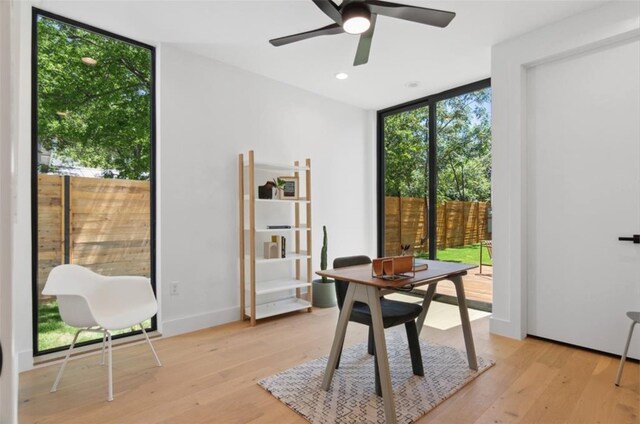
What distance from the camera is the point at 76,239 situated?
276cm

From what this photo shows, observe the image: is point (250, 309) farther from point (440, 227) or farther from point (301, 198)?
point (440, 227)

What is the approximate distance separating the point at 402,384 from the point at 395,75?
3.03 m

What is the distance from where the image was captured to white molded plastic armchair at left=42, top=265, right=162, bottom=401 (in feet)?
6.91

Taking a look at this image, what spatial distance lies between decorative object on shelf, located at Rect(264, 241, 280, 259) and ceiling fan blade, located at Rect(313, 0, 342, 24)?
2.21 meters

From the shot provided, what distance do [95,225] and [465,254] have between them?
381 cm

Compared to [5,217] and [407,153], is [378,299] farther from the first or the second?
[407,153]

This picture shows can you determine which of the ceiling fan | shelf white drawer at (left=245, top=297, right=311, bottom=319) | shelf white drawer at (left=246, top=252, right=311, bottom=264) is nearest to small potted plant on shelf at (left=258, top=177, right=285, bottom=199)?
shelf white drawer at (left=246, top=252, right=311, bottom=264)

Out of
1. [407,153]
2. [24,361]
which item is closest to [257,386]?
[24,361]

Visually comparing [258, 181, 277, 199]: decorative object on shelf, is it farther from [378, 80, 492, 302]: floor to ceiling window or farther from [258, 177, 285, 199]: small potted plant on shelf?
[378, 80, 492, 302]: floor to ceiling window

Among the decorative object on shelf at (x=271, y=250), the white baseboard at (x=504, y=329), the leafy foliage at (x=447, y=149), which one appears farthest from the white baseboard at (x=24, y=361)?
the leafy foliage at (x=447, y=149)

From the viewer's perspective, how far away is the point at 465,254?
4047 millimetres

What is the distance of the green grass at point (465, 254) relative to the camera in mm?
3904

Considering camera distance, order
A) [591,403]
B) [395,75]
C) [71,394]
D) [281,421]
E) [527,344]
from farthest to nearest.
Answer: [395,75], [527,344], [71,394], [591,403], [281,421]

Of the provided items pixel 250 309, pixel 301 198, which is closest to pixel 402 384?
pixel 250 309
